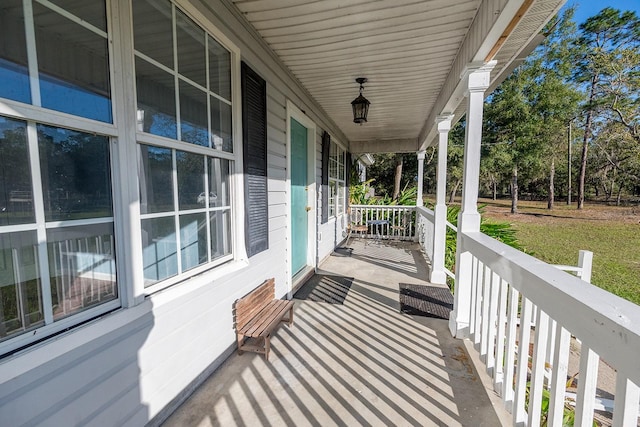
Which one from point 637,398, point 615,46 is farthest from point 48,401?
point 615,46

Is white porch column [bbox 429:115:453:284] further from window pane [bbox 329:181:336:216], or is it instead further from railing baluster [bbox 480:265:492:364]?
window pane [bbox 329:181:336:216]

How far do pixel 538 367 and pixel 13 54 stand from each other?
2441mm

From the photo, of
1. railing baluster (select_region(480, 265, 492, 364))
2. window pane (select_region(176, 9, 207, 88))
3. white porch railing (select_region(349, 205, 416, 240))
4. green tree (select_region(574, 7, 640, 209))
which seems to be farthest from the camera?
green tree (select_region(574, 7, 640, 209))

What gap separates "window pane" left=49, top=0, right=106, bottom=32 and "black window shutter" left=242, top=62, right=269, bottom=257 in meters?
1.01

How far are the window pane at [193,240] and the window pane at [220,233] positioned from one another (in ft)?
0.29

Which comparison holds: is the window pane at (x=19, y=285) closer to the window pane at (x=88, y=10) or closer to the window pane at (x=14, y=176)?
the window pane at (x=14, y=176)

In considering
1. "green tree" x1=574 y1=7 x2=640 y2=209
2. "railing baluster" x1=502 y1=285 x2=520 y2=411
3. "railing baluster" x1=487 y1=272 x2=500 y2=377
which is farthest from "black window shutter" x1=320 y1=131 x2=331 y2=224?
"green tree" x1=574 y1=7 x2=640 y2=209

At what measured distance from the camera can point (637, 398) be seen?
780mm

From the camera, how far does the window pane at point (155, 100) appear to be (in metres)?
1.48

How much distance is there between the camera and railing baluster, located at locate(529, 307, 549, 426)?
4.24ft

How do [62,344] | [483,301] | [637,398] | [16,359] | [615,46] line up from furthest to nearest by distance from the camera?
[615,46] < [483,301] < [62,344] < [16,359] < [637,398]

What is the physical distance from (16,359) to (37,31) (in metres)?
1.17

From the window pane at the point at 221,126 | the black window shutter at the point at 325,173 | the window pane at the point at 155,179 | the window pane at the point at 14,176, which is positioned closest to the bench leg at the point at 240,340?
the window pane at the point at 155,179

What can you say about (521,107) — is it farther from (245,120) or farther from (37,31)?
(37,31)
